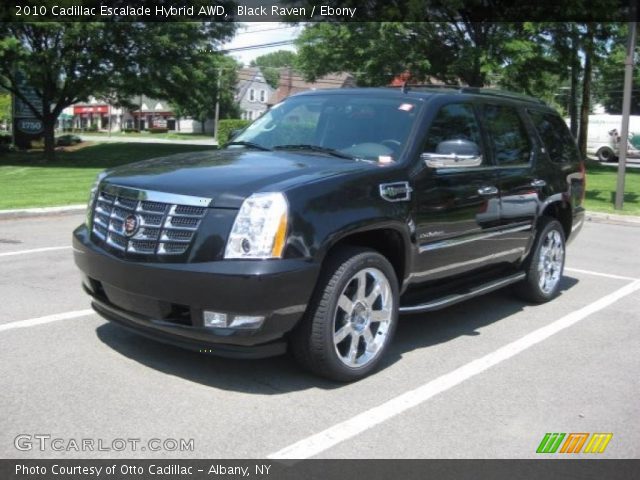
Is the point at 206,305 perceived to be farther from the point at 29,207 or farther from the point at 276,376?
the point at 29,207

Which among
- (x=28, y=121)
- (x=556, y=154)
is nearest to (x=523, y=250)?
(x=556, y=154)

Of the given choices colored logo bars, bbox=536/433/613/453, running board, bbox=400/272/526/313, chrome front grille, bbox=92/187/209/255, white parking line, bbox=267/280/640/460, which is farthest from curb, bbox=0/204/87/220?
colored logo bars, bbox=536/433/613/453

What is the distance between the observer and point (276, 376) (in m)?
4.40

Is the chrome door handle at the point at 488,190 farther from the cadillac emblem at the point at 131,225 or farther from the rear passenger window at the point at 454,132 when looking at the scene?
the cadillac emblem at the point at 131,225

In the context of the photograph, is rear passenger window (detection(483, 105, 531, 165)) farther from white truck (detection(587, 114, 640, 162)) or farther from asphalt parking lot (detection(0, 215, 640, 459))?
white truck (detection(587, 114, 640, 162))

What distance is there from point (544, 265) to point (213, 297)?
3.99m

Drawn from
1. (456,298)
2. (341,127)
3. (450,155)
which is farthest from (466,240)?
(341,127)

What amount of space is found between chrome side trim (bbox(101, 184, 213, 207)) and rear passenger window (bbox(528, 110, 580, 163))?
3.88 m

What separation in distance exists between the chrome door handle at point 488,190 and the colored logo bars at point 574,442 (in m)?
2.12

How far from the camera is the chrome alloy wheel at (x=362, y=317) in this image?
14.0 ft

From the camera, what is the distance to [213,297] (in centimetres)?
374

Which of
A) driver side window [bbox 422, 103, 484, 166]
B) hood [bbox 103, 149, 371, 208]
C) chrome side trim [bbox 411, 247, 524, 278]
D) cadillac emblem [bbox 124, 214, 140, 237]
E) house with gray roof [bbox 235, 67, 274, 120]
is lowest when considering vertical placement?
chrome side trim [bbox 411, 247, 524, 278]

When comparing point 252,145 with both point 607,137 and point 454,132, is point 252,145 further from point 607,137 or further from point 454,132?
point 607,137

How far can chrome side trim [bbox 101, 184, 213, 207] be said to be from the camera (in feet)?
12.7
